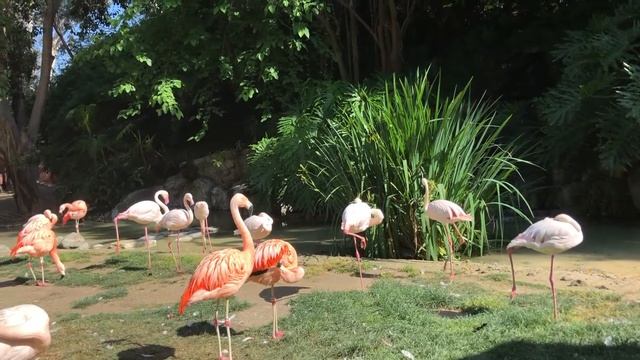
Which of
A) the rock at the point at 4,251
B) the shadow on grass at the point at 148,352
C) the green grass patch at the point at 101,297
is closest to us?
the shadow on grass at the point at 148,352

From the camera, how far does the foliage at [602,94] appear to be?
957 centimetres

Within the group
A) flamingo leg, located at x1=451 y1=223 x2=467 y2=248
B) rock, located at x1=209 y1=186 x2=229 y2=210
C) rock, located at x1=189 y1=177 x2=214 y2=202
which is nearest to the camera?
flamingo leg, located at x1=451 y1=223 x2=467 y2=248

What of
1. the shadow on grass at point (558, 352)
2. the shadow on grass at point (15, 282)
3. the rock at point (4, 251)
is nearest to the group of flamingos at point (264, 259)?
the shadow on grass at point (558, 352)

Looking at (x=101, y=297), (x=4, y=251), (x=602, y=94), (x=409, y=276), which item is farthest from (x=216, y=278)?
(x=602, y=94)

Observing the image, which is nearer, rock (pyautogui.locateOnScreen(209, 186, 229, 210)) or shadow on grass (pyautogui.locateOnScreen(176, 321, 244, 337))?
shadow on grass (pyautogui.locateOnScreen(176, 321, 244, 337))

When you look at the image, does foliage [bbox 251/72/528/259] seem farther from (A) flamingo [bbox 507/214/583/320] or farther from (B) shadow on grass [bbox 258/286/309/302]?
(A) flamingo [bbox 507/214/583/320]

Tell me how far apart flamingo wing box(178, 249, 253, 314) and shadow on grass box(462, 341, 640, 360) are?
158 centimetres

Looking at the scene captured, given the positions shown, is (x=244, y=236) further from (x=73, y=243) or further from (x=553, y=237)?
(x=73, y=243)

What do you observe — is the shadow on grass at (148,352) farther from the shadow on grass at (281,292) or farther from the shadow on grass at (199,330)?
the shadow on grass at (281,292)

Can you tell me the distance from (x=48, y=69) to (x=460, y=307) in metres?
18.2

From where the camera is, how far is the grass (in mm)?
3977

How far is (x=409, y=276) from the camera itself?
257 inches

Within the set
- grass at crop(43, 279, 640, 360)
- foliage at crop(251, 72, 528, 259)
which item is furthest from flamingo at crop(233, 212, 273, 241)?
grass at crop(43, 279, 640, 360)

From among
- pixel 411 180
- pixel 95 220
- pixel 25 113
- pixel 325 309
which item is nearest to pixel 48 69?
pixel 25 113
